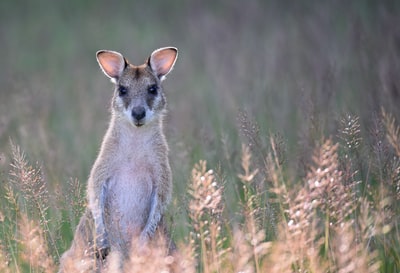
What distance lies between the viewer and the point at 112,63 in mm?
7262

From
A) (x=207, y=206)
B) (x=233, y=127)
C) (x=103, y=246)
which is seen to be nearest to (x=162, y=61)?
(x=103, y=246)

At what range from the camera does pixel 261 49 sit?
13867mm

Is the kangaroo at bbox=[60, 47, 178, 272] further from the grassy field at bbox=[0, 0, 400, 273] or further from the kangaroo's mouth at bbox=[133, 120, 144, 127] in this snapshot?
the grassy field at bbox=[0, 0, 400, 273]

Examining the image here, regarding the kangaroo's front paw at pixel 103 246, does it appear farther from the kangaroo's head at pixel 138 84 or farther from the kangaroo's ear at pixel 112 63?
the kangaroo's ear at pixel 112 63

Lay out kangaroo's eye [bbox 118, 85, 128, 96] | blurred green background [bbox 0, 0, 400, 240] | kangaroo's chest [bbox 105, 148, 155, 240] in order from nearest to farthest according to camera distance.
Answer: kangaroo's chest [bbox 105, 148, 155, 240], kangaroo's eye [bbox 118, 85, 128, 96], blurred green background [bbox 0, 0, 400, 240]

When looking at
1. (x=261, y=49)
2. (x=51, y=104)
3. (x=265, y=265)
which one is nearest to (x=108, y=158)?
(x=265, y=265)

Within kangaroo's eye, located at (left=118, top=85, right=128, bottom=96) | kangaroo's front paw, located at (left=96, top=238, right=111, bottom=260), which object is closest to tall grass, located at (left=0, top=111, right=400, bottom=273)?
kangaroo's front paw, located at (left=96, top=238, right=111, bottom=260)

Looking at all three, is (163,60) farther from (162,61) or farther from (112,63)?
(112,63)

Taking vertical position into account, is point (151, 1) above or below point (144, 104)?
above

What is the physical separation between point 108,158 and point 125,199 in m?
0.35

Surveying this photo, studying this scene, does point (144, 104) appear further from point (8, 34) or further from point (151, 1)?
point (151, 1)

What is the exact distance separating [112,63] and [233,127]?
8.60 ft

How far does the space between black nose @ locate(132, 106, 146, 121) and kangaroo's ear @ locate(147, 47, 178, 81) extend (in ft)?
2.09

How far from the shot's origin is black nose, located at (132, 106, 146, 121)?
6730mm
